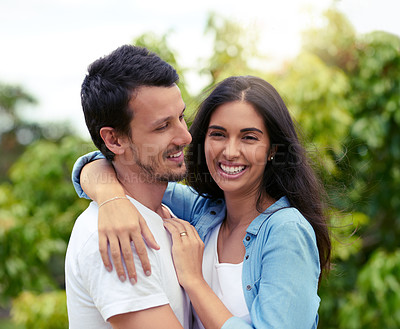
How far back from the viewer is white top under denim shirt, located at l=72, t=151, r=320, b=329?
1.49m

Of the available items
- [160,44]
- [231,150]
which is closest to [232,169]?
[231,150]

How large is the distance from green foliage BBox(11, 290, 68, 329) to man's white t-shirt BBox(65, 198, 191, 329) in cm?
250

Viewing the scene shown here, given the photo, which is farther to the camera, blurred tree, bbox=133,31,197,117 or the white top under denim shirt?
blurred tree, bbox=133,31,197,117

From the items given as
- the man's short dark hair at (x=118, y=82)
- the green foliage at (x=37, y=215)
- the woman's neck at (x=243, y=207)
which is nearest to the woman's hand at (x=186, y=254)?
the woman's neck at (x=243, y=207)

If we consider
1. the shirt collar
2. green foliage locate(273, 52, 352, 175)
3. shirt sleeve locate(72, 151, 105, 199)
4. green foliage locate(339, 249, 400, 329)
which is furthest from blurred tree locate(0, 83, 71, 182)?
the shirt collar

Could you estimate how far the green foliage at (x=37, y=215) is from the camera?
428cm

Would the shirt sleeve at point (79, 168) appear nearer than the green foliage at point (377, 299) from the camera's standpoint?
Yes

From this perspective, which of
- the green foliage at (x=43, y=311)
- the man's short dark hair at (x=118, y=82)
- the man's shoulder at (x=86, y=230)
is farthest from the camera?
the green foliage at (x=43, y=311)

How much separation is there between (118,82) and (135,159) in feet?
1.03

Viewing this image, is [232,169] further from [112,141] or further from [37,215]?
[37,215]

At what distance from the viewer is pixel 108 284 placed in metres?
1.46

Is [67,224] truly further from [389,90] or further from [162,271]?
[389,90]

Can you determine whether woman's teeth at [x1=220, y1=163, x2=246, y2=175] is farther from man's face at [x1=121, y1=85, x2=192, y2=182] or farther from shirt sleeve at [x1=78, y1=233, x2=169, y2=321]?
shirt sleeve at [x1=78, y1=233, x2=169, y2=321]

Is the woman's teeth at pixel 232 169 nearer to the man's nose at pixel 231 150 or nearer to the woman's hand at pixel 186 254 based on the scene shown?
the man's nose at pixel 231 150
